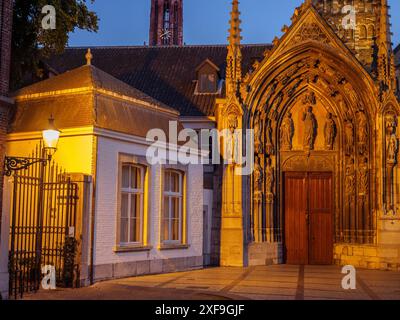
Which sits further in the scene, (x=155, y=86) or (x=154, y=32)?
(x=154, y=32)

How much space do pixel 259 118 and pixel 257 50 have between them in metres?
7.56

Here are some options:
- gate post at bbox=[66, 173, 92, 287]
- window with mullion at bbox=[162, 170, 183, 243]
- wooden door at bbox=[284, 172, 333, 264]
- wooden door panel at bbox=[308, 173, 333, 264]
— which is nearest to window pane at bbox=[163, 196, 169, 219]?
window with mullion at bbox=[162, 170, 183, 243]

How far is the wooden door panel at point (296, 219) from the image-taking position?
2262 cm

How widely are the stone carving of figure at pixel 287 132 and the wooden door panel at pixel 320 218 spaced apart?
1461mm

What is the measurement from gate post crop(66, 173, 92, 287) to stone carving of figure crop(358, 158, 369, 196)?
10.9m

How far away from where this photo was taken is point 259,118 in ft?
73.8

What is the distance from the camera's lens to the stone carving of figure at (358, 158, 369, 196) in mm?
21688

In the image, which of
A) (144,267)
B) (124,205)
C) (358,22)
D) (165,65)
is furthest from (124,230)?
(358,22)

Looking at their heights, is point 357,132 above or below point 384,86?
below

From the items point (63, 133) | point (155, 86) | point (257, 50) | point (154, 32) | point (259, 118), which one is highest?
point (154, 32)
